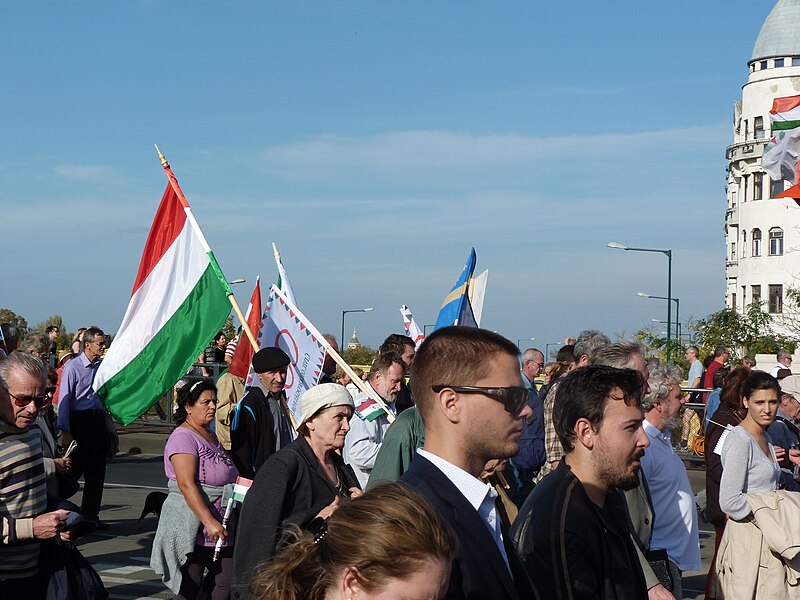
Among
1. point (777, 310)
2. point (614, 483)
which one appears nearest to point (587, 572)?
point (614, 483)

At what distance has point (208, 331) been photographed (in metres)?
8.41

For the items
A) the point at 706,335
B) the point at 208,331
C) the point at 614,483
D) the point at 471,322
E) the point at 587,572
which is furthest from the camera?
the point at 706,335

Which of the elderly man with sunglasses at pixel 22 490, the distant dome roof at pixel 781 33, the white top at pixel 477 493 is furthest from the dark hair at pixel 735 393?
the distant dome roof at pixel 781 33

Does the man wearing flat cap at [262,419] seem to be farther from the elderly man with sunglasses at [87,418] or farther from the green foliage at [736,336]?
the green foliage at [736,336]

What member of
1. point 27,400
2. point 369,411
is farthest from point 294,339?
point 27,400

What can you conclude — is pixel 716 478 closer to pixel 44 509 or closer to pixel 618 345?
pixel 618 345

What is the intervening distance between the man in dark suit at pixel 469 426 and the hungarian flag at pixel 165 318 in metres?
4.99

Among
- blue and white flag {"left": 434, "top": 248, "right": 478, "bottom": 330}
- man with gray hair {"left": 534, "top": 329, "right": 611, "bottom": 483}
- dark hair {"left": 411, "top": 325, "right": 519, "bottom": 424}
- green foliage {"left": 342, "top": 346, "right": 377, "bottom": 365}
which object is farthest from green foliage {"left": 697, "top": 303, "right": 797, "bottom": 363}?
dark hair {"left": 411, "top": 325, "right": 519, "bottom": 424}

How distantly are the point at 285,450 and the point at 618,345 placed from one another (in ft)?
6.27

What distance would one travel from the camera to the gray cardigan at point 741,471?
6.56 m

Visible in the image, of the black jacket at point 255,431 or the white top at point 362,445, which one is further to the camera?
the black jacket at point 255,431

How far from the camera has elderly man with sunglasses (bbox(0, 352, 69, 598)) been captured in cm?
496

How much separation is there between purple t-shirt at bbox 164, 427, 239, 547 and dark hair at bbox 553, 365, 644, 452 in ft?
10.7

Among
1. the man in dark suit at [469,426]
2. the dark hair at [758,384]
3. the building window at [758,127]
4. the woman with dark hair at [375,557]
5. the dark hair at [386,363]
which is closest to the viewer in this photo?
the woman with dark hair at [375,557]
